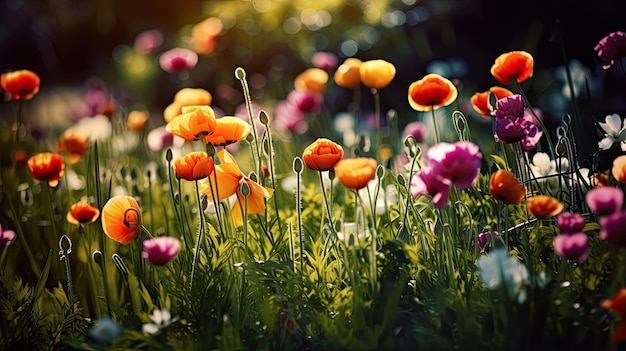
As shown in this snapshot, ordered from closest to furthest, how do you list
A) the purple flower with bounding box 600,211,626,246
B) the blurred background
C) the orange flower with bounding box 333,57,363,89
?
the purple flower with bounding box 600,211,626,246
the orange flower with bounding box 333,57,363,89
the blurred background

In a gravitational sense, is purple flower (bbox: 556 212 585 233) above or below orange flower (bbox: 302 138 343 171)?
below

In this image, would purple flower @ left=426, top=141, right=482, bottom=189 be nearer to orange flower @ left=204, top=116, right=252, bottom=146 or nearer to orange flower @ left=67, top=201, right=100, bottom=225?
orange flower @ left=204, top=116, right=252, bottom=146

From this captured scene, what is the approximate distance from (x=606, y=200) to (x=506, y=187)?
0.22 meters

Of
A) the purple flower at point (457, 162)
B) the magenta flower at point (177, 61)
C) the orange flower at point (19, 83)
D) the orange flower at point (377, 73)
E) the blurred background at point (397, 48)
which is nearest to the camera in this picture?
the purple flower at point (457, 162)

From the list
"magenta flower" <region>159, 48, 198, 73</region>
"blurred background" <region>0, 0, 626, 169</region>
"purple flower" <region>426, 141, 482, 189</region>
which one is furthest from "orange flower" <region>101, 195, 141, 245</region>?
"blurred background" <region>0, 0, 626, 169</region>

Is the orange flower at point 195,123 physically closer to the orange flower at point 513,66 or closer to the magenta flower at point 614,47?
the orange flower at point 513,66

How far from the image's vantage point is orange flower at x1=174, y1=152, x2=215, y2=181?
1.47 m

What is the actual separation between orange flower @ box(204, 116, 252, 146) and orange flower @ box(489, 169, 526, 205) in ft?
1.68

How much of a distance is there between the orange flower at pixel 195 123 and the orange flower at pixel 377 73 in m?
0.58

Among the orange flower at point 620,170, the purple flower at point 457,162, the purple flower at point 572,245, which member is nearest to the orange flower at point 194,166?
the purple flower at point 457,162

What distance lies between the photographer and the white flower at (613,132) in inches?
65.1

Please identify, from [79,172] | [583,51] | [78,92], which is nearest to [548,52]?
[583,51]

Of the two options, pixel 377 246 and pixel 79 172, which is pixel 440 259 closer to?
pixel 377 246

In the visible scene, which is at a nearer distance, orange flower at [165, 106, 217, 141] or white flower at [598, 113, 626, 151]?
orange flower at [165, 106, 217, 141]
